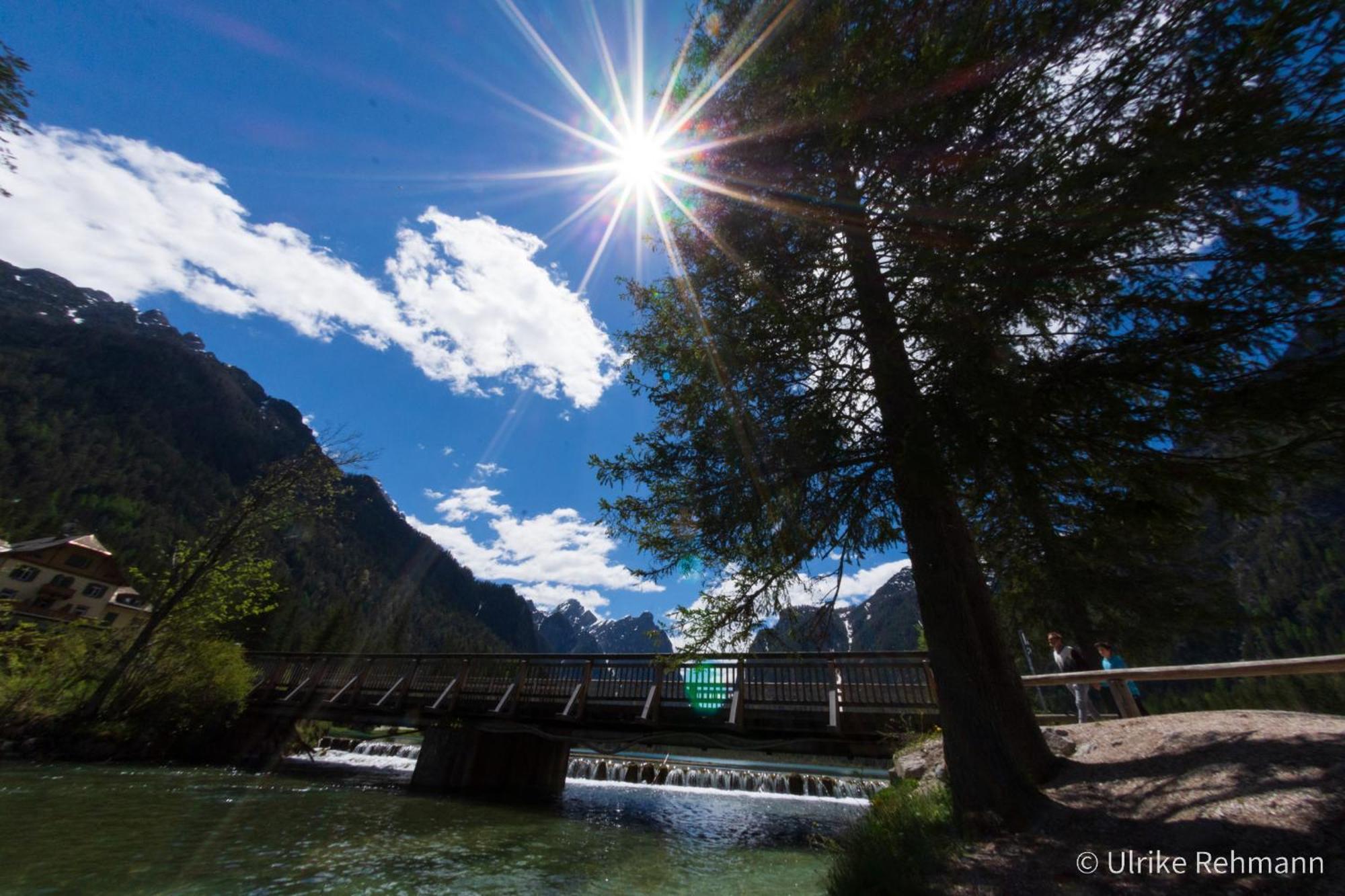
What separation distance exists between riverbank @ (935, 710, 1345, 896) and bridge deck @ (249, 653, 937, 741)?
3.65m

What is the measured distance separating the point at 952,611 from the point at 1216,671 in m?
3.26

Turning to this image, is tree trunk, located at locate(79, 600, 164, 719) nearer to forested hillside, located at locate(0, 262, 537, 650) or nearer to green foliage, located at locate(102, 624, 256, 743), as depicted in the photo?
green foliage, located at locate(102, 624, 256, 743)

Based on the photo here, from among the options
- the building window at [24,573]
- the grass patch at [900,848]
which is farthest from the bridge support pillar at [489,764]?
the building window at [24,573]

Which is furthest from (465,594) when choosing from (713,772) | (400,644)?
(713,772)

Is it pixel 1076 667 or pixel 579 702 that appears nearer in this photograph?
pixel 1076 667

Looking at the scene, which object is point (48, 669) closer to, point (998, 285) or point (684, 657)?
point (684, 657)

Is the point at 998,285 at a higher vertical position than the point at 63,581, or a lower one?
lower

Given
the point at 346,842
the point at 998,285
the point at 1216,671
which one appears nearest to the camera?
the point at 998,285

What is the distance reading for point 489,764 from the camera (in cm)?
1700

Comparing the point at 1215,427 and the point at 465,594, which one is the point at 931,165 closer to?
the point at 1215,427

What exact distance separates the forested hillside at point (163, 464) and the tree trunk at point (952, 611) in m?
75.6

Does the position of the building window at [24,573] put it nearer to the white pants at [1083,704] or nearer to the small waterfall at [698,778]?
the small waterfall at [698,778]

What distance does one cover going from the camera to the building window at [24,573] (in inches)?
2043

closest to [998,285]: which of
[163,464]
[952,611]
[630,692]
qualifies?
[952,611]
